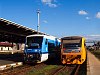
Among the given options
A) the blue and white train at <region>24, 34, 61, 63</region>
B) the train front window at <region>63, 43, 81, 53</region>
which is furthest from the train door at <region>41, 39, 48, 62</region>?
the train front window at <region>63, 43, 81, 53</region>

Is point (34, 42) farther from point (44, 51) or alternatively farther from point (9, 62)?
point (9, 62)

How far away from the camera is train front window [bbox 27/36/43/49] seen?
1073 inches

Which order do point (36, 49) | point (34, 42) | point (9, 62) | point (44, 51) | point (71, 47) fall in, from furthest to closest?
1. point (9, 62)
2. point (44, 51)
3. point (34, 42)
4. point (36, 49)
5. point (71, 47)

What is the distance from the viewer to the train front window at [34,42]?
2727 cm

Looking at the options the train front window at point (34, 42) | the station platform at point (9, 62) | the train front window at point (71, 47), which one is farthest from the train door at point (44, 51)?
the station platform at point (9, 62)

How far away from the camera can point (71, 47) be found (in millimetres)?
26281

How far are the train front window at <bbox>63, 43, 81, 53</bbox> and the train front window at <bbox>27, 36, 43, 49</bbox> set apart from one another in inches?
99.4

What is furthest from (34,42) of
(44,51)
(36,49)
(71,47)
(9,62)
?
(9,62)

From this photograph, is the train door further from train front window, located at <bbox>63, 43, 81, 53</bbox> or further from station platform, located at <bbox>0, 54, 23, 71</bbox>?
station platform, located at <bbox>0, 54, 23, 71</bbox>

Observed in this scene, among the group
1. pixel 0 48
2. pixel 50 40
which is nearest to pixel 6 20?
pixel 50 40

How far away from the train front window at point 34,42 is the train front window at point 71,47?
252 centimetres

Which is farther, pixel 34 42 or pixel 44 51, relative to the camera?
pixel 44 51

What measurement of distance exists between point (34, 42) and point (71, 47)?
12.3ft

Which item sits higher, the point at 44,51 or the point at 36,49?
the point at 36,49
